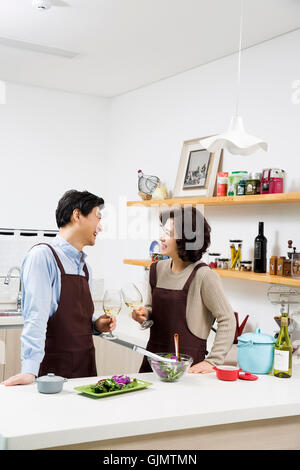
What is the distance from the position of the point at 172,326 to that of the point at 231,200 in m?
1.16

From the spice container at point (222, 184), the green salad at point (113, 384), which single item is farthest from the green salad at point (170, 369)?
the spice container at point (222, 184)


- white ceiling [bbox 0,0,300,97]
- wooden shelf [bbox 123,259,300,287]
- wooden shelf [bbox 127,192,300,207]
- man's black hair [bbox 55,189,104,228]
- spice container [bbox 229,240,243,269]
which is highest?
white ceiling [bbox 0,0,300,97]

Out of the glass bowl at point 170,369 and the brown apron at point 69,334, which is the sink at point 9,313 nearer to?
the brown apron at point 69,334

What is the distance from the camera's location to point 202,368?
7.84 feet

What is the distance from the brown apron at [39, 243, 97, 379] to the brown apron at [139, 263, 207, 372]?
0.97ft

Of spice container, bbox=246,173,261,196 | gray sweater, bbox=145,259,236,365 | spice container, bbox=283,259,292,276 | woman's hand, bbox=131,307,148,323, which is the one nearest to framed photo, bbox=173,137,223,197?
spice container, bbox=246,173,261,196

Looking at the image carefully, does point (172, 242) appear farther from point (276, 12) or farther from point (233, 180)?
point (276, 12)

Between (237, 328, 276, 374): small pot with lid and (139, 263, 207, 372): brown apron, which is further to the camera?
(139, 263, 207, 372): brown apron

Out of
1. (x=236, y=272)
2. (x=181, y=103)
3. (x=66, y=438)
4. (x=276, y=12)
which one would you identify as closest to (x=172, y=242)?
(x=236, y=272)

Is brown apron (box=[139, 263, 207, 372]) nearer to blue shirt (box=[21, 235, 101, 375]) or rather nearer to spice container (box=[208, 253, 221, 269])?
blue shirt (box=[21, 235, 101, 375])

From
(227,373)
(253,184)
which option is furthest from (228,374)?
(253,184)

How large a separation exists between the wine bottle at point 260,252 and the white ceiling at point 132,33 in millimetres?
1185

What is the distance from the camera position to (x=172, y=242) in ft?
8.74

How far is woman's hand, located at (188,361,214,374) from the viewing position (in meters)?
2.37
